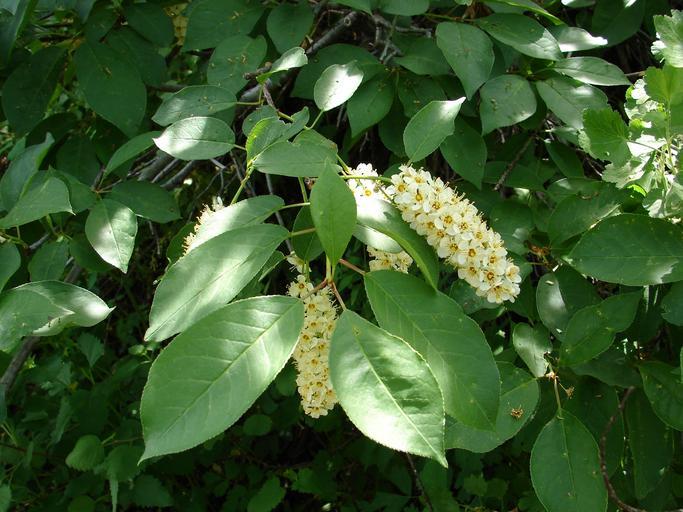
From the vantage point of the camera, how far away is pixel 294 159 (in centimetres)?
89

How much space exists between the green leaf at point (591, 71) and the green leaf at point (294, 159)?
2.21ft

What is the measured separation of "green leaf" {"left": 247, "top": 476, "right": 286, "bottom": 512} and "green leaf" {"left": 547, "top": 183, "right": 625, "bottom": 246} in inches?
48.8

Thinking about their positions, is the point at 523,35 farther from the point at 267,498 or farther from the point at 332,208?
the point at 267,498

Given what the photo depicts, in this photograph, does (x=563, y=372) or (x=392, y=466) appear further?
(x=392, y=466)

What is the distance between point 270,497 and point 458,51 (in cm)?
141

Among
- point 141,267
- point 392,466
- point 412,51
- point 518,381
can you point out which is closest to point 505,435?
point 518,381

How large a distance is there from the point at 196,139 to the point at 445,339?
1.84 feet

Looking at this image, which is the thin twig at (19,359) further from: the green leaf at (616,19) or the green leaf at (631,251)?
the green leaf at (616,19)

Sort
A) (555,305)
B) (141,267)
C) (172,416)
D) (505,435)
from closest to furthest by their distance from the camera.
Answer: (172,416)
(505,435)
(555,305)
(141,267)

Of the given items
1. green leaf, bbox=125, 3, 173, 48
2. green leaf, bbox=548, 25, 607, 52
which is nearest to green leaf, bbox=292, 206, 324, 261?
green leaf, bbox=548, 25, 607, 52

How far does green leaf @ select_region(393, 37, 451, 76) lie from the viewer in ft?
4.30

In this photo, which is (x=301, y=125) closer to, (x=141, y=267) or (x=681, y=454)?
(x=681, y=454)

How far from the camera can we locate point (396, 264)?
1.01 metres

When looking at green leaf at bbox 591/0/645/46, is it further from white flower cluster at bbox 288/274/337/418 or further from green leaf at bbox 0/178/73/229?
green leaf at bbox 0/178/73/229
